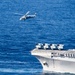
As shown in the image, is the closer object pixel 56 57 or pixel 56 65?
pixel 56 57

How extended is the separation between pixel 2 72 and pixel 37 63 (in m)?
12.3

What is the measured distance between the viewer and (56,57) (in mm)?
177000

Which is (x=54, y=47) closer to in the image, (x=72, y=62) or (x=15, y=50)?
(x=72, y=62)

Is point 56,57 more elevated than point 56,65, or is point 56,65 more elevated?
point 56,57

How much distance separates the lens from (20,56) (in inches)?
7451

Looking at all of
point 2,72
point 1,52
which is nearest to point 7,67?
point 2,72

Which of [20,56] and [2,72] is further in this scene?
[20,56]

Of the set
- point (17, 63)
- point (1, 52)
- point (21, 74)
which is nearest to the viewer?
point (21, 74)

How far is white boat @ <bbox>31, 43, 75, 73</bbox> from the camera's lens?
578 ft

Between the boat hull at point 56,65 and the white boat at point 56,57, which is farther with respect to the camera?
the boat hull at point 56,65

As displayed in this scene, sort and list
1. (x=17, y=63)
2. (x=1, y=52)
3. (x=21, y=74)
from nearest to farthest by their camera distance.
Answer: (x=21, y=74), (x=17, y=63), (x=1, y=52)

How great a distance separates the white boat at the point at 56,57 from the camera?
578ft

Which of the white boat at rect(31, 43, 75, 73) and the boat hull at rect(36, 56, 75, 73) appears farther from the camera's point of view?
the boat hull at rect(36, 56, 75, 73)

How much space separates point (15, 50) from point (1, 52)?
3.39 metres
